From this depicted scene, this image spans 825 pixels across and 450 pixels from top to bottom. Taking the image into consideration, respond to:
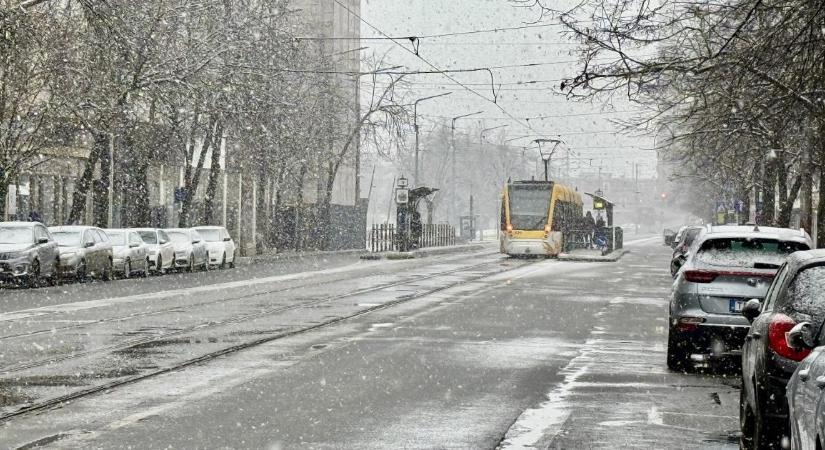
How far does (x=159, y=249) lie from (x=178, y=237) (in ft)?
9.40

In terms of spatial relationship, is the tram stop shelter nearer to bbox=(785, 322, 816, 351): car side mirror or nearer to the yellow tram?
the yellow tram

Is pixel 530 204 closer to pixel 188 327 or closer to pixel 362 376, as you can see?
pixel 188 327

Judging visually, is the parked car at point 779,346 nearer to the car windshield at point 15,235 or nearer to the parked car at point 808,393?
the parked car at point 808,393

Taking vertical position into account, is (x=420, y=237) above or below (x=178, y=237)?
below

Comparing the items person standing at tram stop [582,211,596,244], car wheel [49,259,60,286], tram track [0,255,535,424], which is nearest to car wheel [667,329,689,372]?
tram track [0,255,535,424]

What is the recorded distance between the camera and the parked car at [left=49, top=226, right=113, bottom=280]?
33.3m

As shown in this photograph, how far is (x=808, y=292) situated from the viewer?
862 cm

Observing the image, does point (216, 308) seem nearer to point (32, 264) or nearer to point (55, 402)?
point (32, 264)

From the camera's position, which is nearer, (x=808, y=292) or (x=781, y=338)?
(x=781, y=338)

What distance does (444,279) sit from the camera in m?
35.4

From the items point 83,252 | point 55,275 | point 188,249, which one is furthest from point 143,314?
point 188,249

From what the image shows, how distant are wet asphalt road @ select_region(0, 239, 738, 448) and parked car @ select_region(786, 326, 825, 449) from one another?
2276 mm

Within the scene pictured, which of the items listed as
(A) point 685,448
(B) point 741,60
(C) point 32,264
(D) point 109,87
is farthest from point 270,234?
(A) point 685,448

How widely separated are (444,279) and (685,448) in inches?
1036
